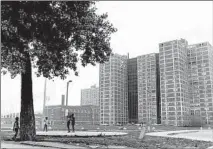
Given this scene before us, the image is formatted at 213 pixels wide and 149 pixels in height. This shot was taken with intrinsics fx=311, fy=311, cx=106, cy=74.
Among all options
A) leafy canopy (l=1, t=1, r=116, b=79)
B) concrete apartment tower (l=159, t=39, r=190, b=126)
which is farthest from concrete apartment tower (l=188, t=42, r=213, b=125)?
leafy canopy (l=1, t=1, r=116, b=79)

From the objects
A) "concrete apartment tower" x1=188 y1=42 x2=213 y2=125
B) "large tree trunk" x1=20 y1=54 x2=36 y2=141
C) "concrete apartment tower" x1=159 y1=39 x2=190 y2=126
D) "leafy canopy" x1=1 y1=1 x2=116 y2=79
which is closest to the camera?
"leafy canopy" x1=1 y1=1 x2=116 y2=79

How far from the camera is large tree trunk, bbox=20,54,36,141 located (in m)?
17.8

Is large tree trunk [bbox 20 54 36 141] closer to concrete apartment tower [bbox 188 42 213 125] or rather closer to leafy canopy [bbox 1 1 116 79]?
→ leafy canopy [bbox 1 1 116 79]

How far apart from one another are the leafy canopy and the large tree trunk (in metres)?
0.76

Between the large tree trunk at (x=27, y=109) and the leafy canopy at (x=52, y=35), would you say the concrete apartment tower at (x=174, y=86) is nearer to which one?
the leafy canopy at (x=52, y=35)

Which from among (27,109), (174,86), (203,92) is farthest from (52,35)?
(203,92)

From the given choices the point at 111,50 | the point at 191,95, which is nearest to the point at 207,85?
the point at 191,95

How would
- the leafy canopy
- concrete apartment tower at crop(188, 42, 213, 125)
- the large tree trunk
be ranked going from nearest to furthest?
the leafy canopy < the large tree trunk < concrete apartment tower at crop(188, 42, 213, 125)

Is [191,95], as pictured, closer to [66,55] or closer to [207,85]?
[207,85]

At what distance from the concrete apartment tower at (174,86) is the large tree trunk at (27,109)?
172296mm

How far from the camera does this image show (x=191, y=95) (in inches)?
7869

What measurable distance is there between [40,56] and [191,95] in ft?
631

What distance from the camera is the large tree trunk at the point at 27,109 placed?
58.4 ft

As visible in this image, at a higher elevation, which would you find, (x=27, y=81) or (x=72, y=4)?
(x=72, y=4)
